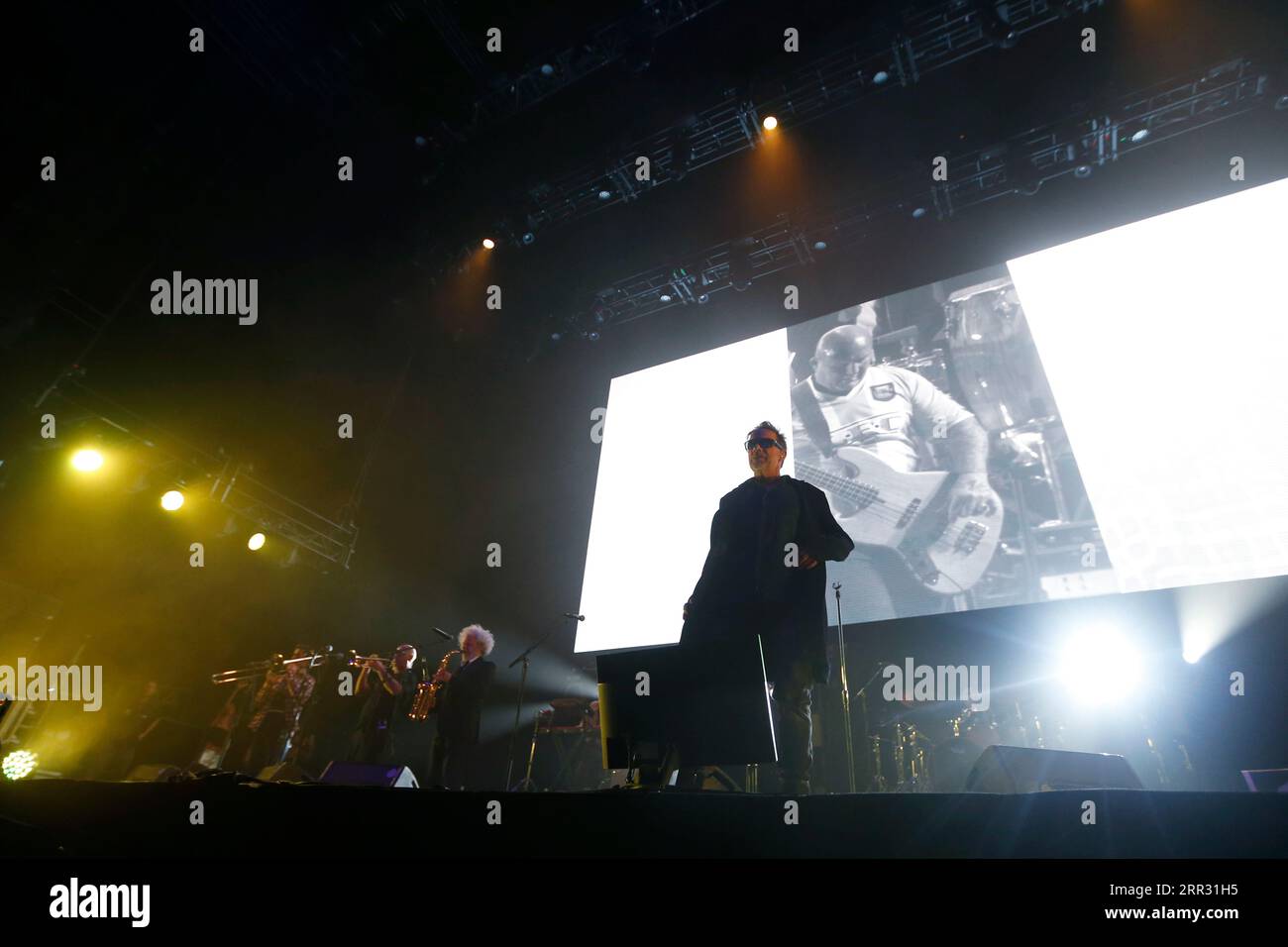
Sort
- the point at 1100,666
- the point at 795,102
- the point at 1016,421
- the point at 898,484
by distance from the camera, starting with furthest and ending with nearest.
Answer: the point at 795,102 → the point at 898,484 → the point at 1016,421 → the point at 1100,666

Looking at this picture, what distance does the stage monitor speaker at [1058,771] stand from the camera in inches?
96.1

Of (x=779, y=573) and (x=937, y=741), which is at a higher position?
(x=779, y=573)

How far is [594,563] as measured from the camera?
20.5 feet

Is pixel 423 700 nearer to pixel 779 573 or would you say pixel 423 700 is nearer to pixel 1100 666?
pixel 779 573

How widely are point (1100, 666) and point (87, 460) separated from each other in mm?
7626

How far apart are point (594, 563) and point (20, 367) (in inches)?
182

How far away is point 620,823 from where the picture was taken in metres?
1.55

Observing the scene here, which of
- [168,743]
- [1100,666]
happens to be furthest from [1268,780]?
[168,743]

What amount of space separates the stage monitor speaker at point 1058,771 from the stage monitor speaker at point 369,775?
2431mm

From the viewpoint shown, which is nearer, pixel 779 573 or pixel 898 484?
pixel 779 573

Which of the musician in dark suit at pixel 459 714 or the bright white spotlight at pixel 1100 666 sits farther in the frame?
the musician in dark suit at pixel 459 714

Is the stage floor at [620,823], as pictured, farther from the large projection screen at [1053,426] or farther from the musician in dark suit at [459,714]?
the large projection screen at [1053,426]

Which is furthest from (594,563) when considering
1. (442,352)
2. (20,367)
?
(20,367)

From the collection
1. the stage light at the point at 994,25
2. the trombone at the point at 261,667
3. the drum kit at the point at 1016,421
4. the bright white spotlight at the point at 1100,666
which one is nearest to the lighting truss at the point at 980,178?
the stage light at the point at 994,25
